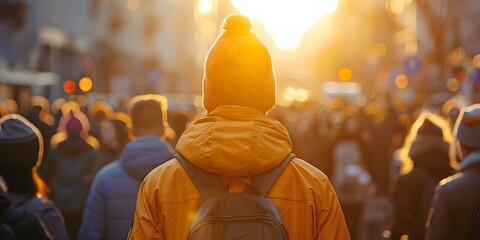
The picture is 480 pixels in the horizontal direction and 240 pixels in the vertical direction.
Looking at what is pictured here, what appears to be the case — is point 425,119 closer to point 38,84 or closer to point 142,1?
point 38,84

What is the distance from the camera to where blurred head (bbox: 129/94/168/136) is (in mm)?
5953

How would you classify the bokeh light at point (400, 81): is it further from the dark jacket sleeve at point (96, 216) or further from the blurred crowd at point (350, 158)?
the dark jacket sleeve at point (96, 216)

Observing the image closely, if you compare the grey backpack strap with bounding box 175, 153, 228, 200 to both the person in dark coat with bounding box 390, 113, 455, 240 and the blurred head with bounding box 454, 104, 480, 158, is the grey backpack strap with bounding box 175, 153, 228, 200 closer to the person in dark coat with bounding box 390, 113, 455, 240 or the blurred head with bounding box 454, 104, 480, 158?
the blurred head with bounding box 454, 104, 480, 158

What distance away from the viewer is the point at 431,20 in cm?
3656

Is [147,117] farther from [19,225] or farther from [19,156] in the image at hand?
[19,225]

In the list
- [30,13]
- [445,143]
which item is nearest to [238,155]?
[445,143]

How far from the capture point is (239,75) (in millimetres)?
3436

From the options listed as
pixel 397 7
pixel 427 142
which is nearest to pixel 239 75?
pixel 427 142

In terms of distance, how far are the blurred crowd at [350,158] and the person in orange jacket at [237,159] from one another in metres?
1.97

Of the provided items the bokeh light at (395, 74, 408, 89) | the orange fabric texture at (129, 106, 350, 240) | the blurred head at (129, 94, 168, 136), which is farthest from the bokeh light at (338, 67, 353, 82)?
the orange fabric texture at (129, 106, 350, 240)

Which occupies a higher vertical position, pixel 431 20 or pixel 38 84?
pixel 431 20

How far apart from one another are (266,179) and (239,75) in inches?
16.5

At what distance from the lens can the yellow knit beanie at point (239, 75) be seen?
344 cm

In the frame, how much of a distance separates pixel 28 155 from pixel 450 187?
246 cm
